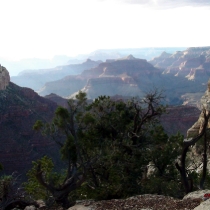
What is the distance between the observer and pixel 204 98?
96.6 ft

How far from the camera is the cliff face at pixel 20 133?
148 ft

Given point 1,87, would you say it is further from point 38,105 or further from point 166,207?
point 166,207

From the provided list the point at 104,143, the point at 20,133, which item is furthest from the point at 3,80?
the point at 104,143

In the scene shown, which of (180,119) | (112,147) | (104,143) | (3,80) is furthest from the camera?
(180,119)

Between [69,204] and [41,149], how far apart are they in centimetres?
3879

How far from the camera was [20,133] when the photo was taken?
162ft

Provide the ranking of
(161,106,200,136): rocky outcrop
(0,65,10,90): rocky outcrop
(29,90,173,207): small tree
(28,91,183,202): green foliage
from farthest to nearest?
1. (161,106,200,136): rocky outcrop
2. (0,65,10,90): rocky outcrop
3. (28,91,183,202): green foliage
4. (29,90,173,207): small tree

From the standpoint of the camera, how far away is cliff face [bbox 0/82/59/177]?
45.2m

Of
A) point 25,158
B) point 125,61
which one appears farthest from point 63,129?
point 125,61

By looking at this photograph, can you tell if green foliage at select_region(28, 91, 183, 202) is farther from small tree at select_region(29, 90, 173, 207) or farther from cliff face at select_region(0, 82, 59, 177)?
cliff face at select_region(0, 82, 59, 177)

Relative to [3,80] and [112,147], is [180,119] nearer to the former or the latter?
[3,80]

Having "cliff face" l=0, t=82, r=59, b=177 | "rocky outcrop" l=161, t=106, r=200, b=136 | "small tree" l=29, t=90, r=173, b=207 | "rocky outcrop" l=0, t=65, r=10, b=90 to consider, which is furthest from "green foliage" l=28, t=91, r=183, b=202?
"rocky outcrop" l=161, t=106, r=200, b=136

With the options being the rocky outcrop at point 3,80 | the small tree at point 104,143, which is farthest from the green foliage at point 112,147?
the rocky outcrop at point 3,80

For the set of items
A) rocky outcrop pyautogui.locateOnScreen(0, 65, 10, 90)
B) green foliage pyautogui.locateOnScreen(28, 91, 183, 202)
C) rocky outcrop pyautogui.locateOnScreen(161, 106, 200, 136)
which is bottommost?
rocky outcrop pyautogui.locateOnScreen(161, 106, 200, 136)
